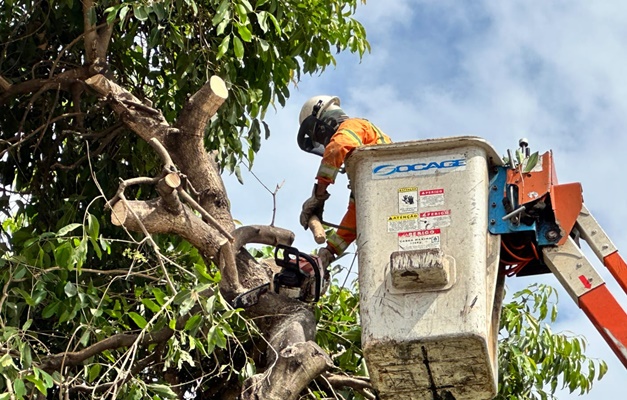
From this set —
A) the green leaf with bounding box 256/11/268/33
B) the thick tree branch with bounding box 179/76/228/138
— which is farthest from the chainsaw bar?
the green leaf with bounding box 256/11/268/33

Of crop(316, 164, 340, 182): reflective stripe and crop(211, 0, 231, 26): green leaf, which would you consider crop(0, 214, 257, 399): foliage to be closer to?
crop(316, 164, 340, 182): reflective stripe

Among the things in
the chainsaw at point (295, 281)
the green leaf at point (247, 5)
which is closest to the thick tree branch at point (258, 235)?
the chainsaw at point (295, 281)

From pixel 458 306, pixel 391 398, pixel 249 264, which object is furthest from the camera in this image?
pixel 249 264

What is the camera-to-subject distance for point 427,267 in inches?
175

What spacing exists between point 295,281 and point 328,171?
0.53m

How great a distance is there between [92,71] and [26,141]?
0.71 meters

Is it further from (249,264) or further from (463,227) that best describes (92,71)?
(463,227)

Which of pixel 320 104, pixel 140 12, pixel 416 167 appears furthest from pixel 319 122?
pixel 416 167

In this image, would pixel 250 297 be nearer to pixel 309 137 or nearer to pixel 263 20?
pixel 309 137

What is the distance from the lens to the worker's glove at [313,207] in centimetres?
539

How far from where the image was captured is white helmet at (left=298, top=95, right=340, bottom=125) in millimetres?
5859

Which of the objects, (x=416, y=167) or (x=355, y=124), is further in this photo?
(x=355, y=124)

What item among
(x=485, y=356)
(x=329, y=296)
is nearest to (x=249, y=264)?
(x=329, y=296)

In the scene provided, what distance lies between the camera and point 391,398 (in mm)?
4801
